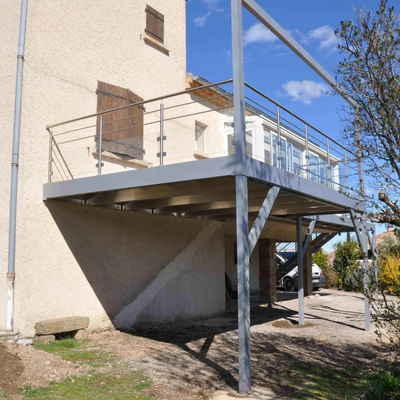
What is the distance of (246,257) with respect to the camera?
5.72 meters

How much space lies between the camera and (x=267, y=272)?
15156mm

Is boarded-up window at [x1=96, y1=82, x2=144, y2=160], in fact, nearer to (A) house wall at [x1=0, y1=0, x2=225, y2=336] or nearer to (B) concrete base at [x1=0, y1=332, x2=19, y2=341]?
(A) house wall at [x1=0, y1=0, x2=225, y2=336]

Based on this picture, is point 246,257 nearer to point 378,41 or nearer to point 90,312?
point 378,41

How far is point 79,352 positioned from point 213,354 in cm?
216

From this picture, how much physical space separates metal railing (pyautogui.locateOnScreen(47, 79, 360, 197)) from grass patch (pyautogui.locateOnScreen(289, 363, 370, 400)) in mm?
3062

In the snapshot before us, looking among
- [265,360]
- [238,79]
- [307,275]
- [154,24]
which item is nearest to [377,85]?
[238,79]

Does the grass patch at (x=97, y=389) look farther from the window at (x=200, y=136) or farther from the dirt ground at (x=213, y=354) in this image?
the window at (x=200, y=136)

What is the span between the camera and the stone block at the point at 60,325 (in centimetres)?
746

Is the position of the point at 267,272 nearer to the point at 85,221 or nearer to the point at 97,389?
the point at 85,221

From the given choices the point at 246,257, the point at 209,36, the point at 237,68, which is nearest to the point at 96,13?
the point at 209,36

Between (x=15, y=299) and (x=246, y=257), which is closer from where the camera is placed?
(x=246, y=257)

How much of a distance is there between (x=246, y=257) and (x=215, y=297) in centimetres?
655

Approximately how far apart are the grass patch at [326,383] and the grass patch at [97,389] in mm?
1875

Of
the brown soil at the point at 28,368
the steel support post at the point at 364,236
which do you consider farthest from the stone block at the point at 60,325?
the steel support post at the point at 364,236
